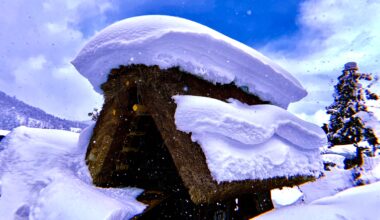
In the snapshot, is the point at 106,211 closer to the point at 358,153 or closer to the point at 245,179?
the point at 245,179

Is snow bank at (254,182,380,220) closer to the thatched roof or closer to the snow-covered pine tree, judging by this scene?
the thatched roof

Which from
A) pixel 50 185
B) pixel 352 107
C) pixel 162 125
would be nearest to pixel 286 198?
pixel 352 107

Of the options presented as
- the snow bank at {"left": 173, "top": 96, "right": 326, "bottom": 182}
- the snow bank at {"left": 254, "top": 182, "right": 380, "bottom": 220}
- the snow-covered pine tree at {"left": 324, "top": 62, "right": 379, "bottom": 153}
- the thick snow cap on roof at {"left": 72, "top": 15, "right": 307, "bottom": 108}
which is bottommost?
the snow bank at {"left": 254, "top": 182, "right": 380, "bottom": 220}

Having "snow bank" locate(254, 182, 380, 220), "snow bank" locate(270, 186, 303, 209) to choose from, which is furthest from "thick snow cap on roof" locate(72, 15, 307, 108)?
"snow bank" locate(270, 186, 303, 209)

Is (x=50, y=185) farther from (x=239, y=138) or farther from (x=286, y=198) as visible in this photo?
(x=286, y=198)

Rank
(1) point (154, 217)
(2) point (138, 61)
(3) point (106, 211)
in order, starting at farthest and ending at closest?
(1) point (154, 217), (2) point (138, 61), (3) point (106, 211)

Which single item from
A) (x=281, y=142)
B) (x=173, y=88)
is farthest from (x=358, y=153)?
(x=173, y=88)

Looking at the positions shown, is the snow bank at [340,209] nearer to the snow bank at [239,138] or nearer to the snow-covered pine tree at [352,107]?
the snow bank at [239,138]
